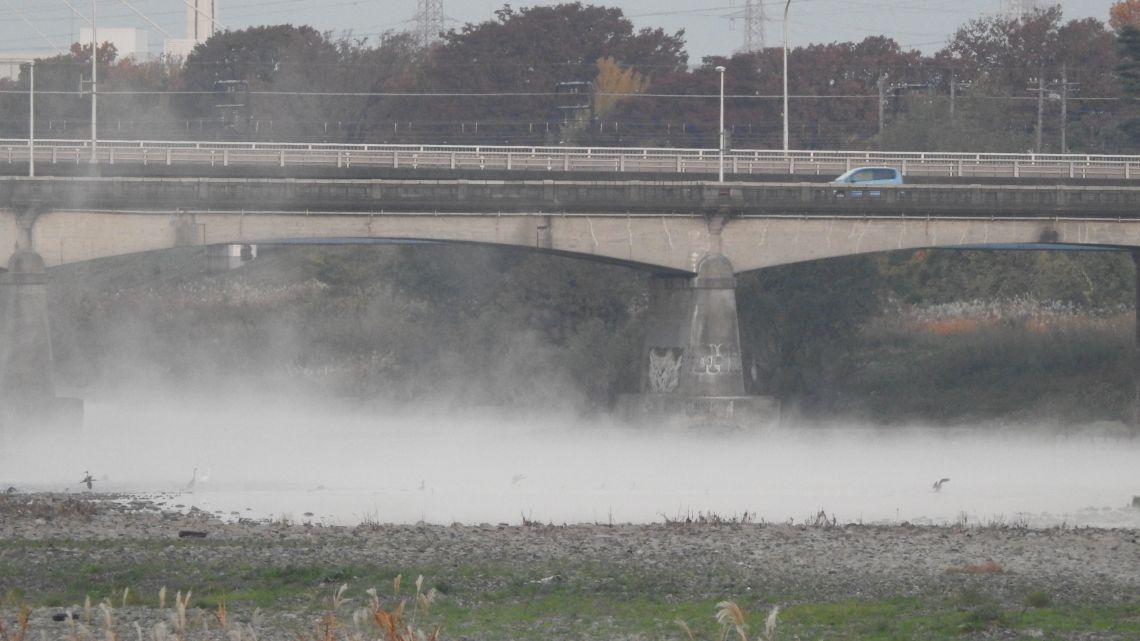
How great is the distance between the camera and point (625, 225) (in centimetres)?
5562

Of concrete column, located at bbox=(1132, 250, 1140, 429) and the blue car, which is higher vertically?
the blue car

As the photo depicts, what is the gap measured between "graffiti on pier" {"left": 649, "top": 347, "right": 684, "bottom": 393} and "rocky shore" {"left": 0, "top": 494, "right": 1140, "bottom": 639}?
23.9m

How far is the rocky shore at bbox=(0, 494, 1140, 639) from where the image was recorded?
78.1 ft

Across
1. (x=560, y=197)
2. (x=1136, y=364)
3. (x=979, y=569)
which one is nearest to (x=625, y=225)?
(x=560, y=197)

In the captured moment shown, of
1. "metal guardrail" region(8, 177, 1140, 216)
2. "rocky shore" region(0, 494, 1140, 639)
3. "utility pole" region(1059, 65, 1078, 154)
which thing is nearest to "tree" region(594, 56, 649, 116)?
"utility pole" region(1059, 65, 1078, 154)

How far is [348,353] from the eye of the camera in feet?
246

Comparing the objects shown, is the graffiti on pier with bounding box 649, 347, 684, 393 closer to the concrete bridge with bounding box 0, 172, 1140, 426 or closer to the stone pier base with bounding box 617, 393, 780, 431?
the concrete bridge with bounding box 0, 172, 1140, 426

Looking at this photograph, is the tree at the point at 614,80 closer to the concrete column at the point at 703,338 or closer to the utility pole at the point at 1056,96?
the utility pole at the point at 1056,96

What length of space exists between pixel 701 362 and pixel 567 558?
29.0 meters

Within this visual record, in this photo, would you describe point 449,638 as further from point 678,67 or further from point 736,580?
point 678,67

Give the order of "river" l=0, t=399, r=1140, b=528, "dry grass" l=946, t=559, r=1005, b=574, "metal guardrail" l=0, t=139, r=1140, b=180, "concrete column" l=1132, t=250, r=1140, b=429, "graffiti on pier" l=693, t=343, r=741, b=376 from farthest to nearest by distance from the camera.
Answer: "metal guardrail" l=0, t=139, r=1140, b=180 < "concrete column" l=1132, t=250, r=1140, b=429 < "graffiti on pier" l=693, t=343, r=741, b=376 < "river" l=0, t=399, r=1140, b=528 < "dry grass" l=946, t=559, r=1005, b=574

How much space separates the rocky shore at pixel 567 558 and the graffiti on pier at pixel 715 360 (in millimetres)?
22283

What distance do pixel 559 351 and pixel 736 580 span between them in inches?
1837

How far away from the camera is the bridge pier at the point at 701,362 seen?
5472 cm
